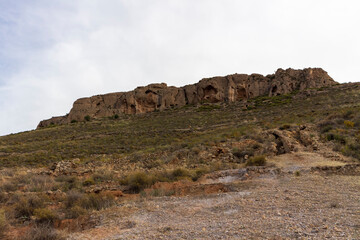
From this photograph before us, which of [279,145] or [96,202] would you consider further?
[279,145]

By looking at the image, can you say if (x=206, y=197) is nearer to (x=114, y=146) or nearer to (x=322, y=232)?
(x=322, y=232)

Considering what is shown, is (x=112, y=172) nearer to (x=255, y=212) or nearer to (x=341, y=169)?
(x=255, y=212)

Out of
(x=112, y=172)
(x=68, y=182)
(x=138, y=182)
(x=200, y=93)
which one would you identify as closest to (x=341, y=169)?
(x=138, y=182)

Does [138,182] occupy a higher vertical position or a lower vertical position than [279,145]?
lower

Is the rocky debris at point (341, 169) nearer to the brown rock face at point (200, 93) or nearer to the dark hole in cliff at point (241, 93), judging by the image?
the brown rock face at point (200, 93)

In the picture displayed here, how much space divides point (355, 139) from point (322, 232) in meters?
9.91

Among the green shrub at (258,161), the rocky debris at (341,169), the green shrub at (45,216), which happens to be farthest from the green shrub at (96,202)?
the rocky debris at (341,169)

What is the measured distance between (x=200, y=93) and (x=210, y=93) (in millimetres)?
1865

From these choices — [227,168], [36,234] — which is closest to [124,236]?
[36,234]

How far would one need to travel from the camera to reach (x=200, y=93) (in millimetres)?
49500

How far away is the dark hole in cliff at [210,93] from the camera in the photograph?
156 ft

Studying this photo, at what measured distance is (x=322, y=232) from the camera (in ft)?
12.1

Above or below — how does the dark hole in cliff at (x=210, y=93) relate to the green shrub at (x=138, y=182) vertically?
above

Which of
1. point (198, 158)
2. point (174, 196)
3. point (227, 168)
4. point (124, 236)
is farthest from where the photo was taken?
point (198, 158)
